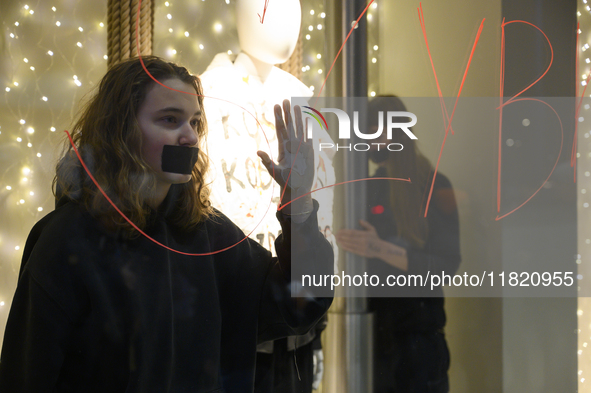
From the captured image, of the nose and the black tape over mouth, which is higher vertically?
the nose

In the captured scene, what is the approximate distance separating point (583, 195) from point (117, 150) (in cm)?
80

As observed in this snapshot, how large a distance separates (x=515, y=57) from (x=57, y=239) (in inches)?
31.3

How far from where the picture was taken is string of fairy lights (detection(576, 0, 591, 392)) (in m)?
0.69

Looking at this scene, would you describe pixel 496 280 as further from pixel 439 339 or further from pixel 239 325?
pixel 239 325

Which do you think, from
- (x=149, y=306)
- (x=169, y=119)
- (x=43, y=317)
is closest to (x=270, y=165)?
(x=169, y=119)

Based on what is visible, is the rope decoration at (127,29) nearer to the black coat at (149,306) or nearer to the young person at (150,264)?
the young person at (150,264)

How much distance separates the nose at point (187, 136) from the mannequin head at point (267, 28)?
7.0 inches

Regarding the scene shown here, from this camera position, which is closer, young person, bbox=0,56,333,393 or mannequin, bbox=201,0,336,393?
young person, bbox=0,56,333,393

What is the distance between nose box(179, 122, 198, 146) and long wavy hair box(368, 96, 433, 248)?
318mm

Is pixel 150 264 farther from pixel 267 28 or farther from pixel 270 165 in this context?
pixel 267 28

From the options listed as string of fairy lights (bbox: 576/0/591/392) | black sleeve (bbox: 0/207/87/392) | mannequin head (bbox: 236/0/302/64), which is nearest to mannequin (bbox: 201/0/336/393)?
mannequin head (bbox: 236/0/302/64)

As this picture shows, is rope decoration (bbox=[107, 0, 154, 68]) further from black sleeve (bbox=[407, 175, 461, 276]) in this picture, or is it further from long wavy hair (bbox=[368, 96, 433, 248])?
black sleeve (bbox=[407, 175, 461, 276])

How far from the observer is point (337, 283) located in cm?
68

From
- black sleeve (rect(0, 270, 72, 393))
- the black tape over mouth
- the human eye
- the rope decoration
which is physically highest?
the rope decoration
